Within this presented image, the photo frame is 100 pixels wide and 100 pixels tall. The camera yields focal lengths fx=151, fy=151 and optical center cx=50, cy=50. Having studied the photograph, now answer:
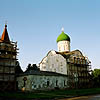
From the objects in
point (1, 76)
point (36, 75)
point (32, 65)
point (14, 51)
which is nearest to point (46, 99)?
point (36, 75)

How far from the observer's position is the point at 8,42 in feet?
111

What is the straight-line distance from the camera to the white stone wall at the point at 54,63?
39.9 meters

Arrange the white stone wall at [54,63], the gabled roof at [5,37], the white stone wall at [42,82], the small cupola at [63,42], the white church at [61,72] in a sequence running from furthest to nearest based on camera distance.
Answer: the small cupola at [63,42], the white stone wall at [54,63], the gabled roof at [5,37], the white church at [61,72], the white stone wall at [42,82]

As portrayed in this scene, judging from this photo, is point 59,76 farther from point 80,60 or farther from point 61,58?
point 80,60

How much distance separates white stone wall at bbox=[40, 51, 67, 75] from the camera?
39.9m

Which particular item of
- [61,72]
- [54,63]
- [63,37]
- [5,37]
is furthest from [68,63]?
[5,37]

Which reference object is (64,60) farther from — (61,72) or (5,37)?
(5,37)

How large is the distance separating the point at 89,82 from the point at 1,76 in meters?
27.3

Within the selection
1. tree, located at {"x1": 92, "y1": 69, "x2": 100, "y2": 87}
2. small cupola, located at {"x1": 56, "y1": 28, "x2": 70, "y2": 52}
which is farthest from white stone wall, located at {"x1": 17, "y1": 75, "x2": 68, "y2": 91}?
tree, located at {"x1": 92, "y1": 69, "x2": 100, "y2": 87}

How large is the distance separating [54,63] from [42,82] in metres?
11.0

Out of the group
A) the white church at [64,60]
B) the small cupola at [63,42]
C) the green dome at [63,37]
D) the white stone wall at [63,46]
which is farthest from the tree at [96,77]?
the green dome at [63,37]

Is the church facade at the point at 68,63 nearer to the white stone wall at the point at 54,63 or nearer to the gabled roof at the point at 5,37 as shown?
the white stone wall at the point at 54,63

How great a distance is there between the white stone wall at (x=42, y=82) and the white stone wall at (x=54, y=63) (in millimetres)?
3108

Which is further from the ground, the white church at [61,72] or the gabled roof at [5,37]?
the gabled roof at [5,37]
